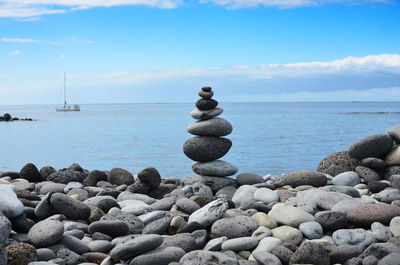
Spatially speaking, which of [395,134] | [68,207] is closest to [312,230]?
[68,207]

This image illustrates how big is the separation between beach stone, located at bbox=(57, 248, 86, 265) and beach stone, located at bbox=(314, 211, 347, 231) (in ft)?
11.0

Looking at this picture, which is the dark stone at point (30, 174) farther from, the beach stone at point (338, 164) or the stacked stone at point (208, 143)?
the beach stone at point (338, 164)

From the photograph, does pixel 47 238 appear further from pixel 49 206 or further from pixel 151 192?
pixel 151 192

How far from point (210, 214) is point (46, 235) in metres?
2.21

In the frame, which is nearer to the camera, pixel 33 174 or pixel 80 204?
pixel 80 204

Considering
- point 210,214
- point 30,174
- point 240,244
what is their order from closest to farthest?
point 240,244, point 210,214, point 30,174

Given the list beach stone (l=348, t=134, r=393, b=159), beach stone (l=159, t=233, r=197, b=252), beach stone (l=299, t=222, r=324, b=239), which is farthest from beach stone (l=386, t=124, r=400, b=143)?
beach stone (l=159, t=233, r=197, b=252)

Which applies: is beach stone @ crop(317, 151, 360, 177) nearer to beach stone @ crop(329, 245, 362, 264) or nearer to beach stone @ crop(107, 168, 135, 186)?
beach stone @ crop(107, 168, 135, 186)

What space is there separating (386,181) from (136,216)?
605 cm

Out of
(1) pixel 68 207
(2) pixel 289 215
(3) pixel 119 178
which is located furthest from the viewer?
(3) pixel 119 178

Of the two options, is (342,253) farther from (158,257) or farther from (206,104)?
(206,104)

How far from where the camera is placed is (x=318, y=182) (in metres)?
10.3

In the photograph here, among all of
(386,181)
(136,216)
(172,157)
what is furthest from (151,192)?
(172,157)

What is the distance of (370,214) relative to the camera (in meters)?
7.09
